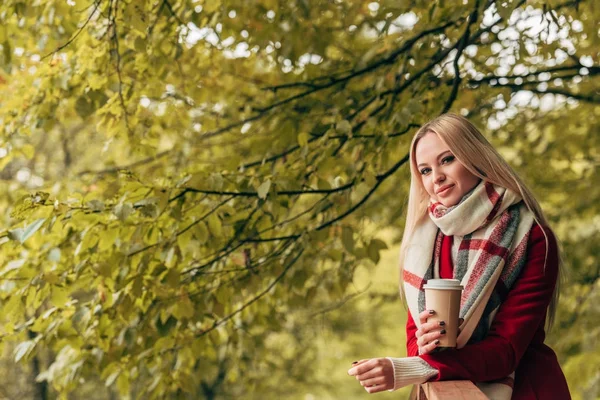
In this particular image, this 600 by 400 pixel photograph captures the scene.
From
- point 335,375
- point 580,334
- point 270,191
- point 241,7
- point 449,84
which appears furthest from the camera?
point 335,375

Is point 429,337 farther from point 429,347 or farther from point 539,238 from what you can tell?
point 539,238

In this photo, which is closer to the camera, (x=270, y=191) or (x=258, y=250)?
(x=270, y=191)

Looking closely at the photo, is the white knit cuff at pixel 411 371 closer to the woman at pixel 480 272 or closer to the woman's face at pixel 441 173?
the woman at pixel 480 272

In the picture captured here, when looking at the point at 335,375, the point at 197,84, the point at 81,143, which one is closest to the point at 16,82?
the point at 197,84

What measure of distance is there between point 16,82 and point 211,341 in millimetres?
2053

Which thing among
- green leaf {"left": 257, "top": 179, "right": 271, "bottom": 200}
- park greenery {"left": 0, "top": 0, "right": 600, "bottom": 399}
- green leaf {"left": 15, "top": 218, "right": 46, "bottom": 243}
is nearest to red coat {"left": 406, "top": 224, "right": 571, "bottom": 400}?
park greenery {"left": 0, "top": 0, "right": 600, "bottom": 399}

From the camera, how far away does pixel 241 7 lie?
16.4ft

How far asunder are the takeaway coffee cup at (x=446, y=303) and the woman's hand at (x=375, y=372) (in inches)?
6.0

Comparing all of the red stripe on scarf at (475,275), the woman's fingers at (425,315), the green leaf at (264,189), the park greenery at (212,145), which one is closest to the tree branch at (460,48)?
the park greenery at (212,145)

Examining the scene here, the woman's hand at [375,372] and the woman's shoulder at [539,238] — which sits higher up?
the woman's shoulder at [539,238]

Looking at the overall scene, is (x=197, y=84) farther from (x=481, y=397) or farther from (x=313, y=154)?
(x=481, y=397)

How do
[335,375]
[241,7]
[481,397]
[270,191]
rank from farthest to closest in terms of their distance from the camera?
[335,375] < [241,7] < [270,191] < [481,397]

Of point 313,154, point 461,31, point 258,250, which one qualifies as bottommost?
point 258,250

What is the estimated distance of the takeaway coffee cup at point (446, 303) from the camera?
1.96m
